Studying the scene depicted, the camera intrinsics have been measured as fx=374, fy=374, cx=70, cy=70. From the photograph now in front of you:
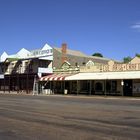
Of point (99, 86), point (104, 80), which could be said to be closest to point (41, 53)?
point (99, 86)

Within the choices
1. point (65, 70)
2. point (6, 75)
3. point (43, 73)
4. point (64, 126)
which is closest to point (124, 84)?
point (65, 70)

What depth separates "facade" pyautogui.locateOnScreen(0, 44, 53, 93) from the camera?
2692 inches

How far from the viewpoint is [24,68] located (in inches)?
2874

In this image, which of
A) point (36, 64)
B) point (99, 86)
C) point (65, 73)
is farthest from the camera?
point (36, 64)

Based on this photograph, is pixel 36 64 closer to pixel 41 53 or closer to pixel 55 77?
pixel 41 53

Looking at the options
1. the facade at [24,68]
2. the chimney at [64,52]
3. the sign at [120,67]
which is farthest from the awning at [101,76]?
the chimney at [64,52]

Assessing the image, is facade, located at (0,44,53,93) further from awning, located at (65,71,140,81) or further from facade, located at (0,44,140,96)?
awning, located at (65,71,140,81)

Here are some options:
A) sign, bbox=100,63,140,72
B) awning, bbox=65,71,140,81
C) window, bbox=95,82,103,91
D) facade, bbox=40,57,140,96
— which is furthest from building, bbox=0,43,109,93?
sign, bbox=100,63,140,72

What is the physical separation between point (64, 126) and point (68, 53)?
5808 centimetres

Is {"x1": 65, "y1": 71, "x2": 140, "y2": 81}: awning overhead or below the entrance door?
overhead

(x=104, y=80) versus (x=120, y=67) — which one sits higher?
(x=120, y=67)

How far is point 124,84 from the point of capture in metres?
53.6

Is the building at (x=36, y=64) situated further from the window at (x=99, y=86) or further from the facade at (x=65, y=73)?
the window at (x=99, y=86)

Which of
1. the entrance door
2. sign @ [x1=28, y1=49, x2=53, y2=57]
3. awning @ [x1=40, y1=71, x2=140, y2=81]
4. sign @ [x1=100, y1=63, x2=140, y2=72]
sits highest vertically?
sign @ [x1=28, y1=49, x2=53, y2=57]
